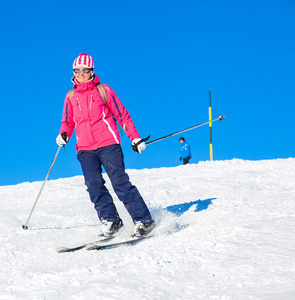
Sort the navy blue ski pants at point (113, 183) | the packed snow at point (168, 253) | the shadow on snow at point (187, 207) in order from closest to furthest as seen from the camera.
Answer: the packed snow at point (168, 253), the navy blue ski pants at point (113, 183), the shadow on snow at point (187, 207)

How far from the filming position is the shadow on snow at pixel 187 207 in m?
5.34

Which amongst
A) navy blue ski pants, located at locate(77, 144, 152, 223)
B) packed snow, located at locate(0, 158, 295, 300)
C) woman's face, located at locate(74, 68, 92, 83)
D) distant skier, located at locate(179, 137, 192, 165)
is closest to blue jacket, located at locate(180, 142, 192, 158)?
distant skier, located at locate(179, 137, 192, 165)

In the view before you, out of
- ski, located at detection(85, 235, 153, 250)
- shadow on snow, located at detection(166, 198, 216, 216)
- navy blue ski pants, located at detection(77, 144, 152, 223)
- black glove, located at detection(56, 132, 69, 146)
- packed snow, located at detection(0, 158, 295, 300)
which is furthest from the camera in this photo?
shadow on snow, located at detection(166, 198, 216, 216)

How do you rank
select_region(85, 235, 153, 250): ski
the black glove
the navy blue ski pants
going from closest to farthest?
select_region(85, 235, 153, 250): ski → the navy blue ski pants → the black glove

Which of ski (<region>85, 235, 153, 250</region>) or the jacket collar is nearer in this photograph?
ski (<region>85, 235, 153, 250</region>)

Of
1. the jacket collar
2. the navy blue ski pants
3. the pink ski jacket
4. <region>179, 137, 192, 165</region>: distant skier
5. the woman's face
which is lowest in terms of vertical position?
<region>179, 137, 192, 165</region>: distant skier

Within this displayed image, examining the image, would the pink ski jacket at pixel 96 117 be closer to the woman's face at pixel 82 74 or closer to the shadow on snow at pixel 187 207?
the woman's face at pixel 82 74

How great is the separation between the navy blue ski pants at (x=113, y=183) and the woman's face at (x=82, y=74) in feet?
2.78

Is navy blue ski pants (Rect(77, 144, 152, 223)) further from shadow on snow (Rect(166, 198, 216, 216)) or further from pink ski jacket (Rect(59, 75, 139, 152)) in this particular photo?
shadow on snow (Rect(166, 198, 216, 216))

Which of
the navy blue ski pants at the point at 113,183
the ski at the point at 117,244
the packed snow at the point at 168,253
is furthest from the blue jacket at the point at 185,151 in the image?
the ski at the point at 117,244

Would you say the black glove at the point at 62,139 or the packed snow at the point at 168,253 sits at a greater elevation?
the black glove at the point at 62,139

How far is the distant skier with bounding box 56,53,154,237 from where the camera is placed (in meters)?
4.20

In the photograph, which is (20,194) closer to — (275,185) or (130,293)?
(275,185)

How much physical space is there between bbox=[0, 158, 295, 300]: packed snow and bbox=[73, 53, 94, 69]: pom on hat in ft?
6.58
